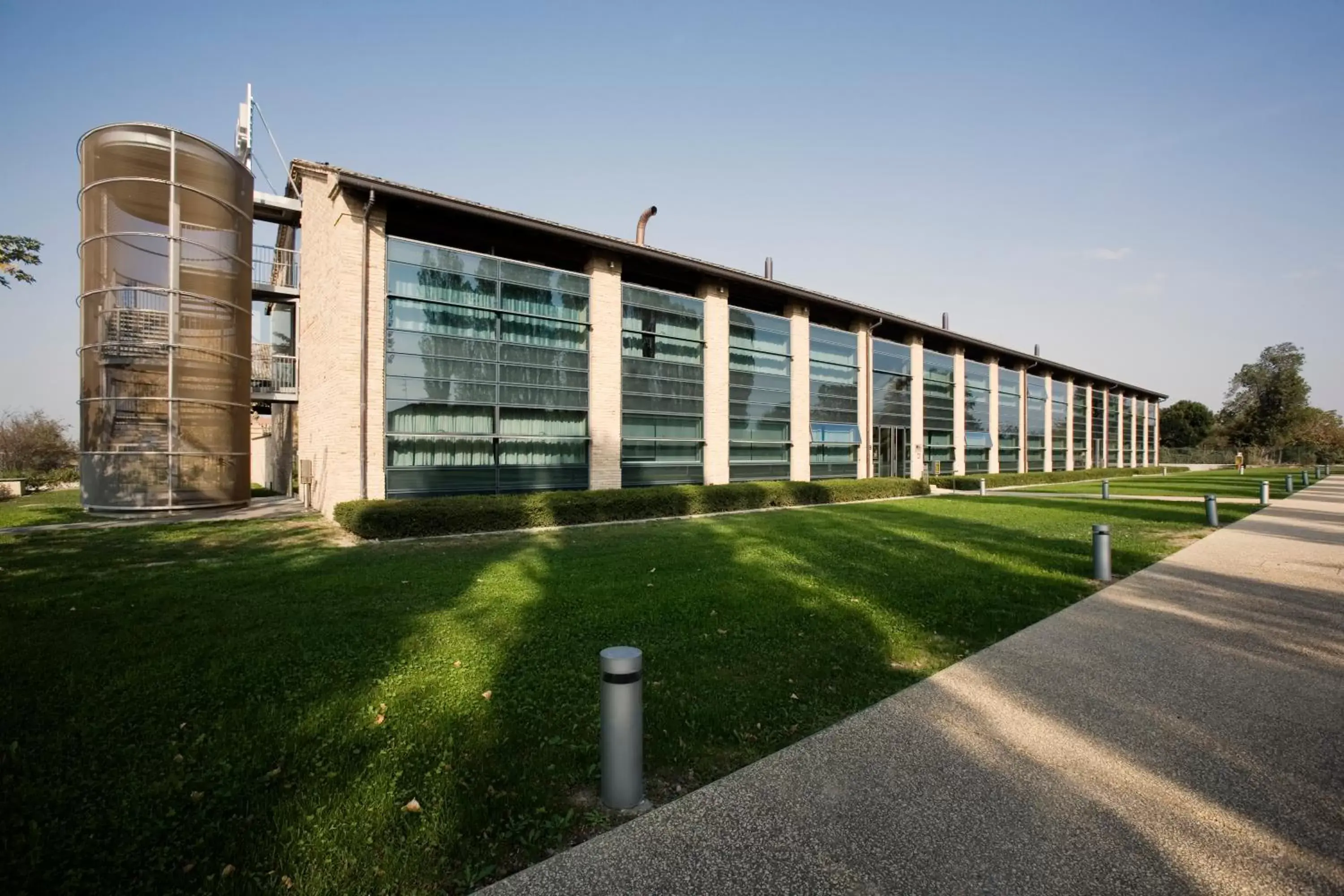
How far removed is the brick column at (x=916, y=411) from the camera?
30656 mm

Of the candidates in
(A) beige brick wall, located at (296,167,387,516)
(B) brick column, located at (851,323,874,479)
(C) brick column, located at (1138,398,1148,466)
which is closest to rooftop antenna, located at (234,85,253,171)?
(A) beige brick wall, located at (296,167,387,516)

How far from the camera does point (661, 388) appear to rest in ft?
66.2

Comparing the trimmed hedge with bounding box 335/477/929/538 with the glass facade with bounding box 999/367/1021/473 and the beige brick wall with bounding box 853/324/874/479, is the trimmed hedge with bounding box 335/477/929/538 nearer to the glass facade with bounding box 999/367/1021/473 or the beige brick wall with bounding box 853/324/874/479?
the beige brick wall with bounding box 853/324/874/479

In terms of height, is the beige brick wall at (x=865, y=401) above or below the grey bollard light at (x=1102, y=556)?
above

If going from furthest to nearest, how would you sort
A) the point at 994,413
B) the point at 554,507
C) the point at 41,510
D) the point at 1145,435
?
the point at 1145,435 < the point at 994,413 < the point at 41,510 < the point at 554,507

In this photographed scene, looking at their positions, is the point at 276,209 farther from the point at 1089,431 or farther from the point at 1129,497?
the point at 1089,431

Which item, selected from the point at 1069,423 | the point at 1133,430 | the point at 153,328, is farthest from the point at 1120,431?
the point at 153,328

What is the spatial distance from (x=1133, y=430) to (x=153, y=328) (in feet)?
238

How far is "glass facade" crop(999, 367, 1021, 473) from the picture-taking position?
3750 centimetres

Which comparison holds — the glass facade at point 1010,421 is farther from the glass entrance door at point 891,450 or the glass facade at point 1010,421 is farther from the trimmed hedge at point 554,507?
the trimmed hedge at point 554,507

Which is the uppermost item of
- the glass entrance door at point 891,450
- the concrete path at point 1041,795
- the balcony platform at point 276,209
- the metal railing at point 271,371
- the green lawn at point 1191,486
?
the balcony platform at point 276,209

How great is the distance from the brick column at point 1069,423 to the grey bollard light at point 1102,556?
141 ft

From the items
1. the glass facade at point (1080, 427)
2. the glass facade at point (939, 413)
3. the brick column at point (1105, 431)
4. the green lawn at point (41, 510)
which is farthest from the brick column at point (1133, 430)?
the green lawn at point (41, 510)

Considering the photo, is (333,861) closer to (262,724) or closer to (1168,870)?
(262,724)
